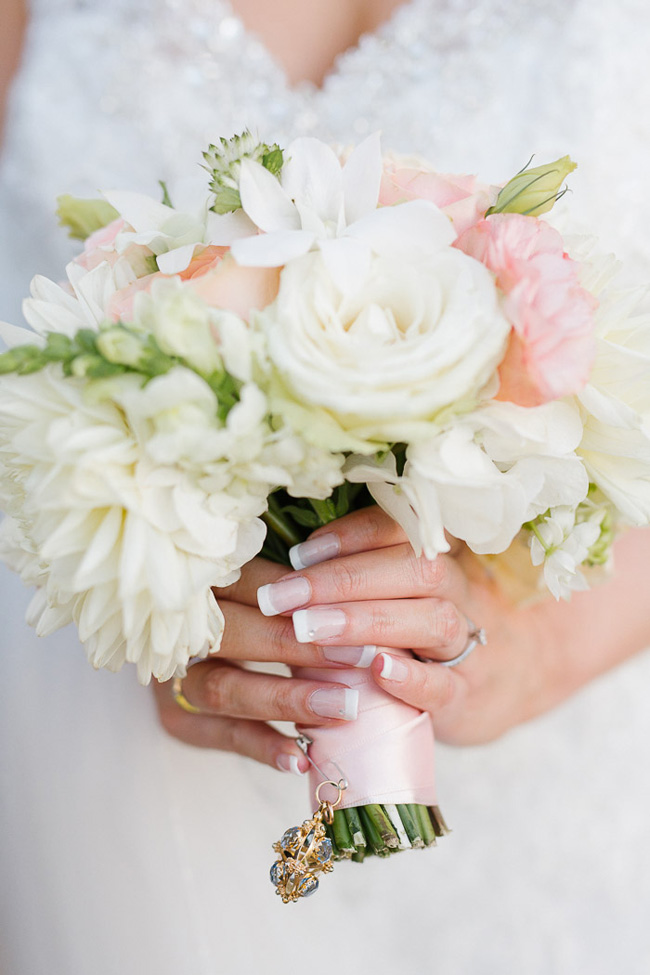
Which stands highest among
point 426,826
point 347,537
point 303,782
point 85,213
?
point 85,213

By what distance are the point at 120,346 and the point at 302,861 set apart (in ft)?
1.45

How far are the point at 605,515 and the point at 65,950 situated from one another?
2.22 feet

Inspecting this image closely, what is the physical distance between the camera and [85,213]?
727mm

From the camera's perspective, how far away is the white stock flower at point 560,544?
1.90 feet

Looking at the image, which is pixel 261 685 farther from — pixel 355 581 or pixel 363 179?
pixel 363 179

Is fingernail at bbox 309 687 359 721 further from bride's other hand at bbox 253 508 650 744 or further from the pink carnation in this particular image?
the pink carnation

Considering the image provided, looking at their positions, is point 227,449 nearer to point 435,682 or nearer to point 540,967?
point 435,682

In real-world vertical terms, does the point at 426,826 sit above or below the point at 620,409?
below

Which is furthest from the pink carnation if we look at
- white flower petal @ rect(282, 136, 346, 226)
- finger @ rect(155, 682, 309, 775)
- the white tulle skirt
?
the white tulle skirt

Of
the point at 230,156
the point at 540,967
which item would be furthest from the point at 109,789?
the point at 230,156

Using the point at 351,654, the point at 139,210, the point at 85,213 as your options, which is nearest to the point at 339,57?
the point at 85,213

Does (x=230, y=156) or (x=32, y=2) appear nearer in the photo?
(x=230, y=156)

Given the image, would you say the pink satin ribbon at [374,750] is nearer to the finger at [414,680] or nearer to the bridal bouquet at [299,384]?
the finger at [414,680]

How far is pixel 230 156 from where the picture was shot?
53 centimetres
